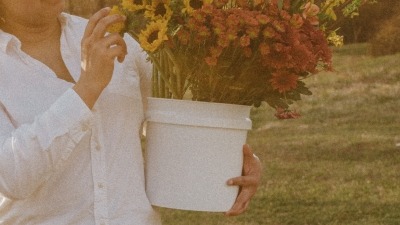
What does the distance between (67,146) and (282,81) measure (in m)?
0.49

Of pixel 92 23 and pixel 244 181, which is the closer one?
pixel 92 23

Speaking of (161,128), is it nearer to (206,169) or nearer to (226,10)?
(206,169)

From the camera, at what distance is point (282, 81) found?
1974 mm

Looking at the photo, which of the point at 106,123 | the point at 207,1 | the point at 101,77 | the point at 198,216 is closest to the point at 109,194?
the point at 106,123

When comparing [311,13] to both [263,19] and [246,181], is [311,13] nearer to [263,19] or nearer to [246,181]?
[263,19]

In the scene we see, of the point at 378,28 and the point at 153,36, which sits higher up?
the point at 153,36

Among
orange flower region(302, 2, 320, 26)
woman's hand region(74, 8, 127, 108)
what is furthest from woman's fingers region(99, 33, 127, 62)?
orange flower region(302, 2, 320, 26)

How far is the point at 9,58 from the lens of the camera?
1972mm

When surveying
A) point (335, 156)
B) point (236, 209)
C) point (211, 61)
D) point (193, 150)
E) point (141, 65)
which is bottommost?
point (335, 156)

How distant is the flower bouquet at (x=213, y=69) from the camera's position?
6.40 feet

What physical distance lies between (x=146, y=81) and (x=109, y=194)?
0.34m

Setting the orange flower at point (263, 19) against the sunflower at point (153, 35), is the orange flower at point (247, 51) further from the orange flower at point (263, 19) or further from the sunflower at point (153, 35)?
the sunflower at point (153, 35)

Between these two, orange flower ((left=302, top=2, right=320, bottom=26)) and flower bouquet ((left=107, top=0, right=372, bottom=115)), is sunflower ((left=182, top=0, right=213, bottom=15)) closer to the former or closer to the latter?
flower bouquet ((left=107, top=0, right=372, bottom=115))

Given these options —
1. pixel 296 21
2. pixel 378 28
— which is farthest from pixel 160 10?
pixel 378 28
